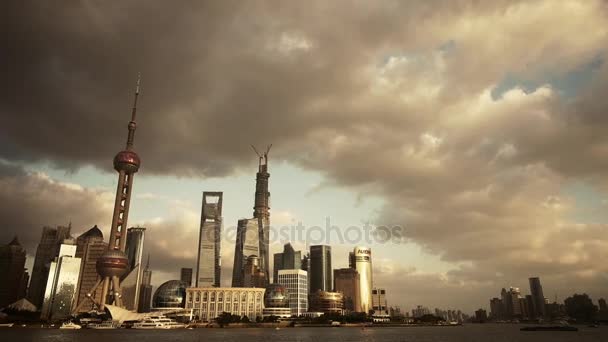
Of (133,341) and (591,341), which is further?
(591,341)

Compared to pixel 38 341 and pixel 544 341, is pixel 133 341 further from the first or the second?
pixel 544 341

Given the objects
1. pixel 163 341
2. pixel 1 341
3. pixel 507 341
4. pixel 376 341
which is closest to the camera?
pixel 1 341

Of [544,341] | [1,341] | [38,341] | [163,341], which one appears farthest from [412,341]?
[1,341]

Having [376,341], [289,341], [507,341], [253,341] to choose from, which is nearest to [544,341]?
[507,341]

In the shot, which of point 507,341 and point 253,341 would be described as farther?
point 507,341

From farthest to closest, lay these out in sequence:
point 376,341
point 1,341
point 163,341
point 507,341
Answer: point 507,341, point 376,341, point 163,341, point 1,341

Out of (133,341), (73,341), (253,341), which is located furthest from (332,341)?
(73,341)

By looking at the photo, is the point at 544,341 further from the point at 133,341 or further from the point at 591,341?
the point at 133,341

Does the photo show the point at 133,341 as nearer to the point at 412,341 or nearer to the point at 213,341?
the point at 213,341
